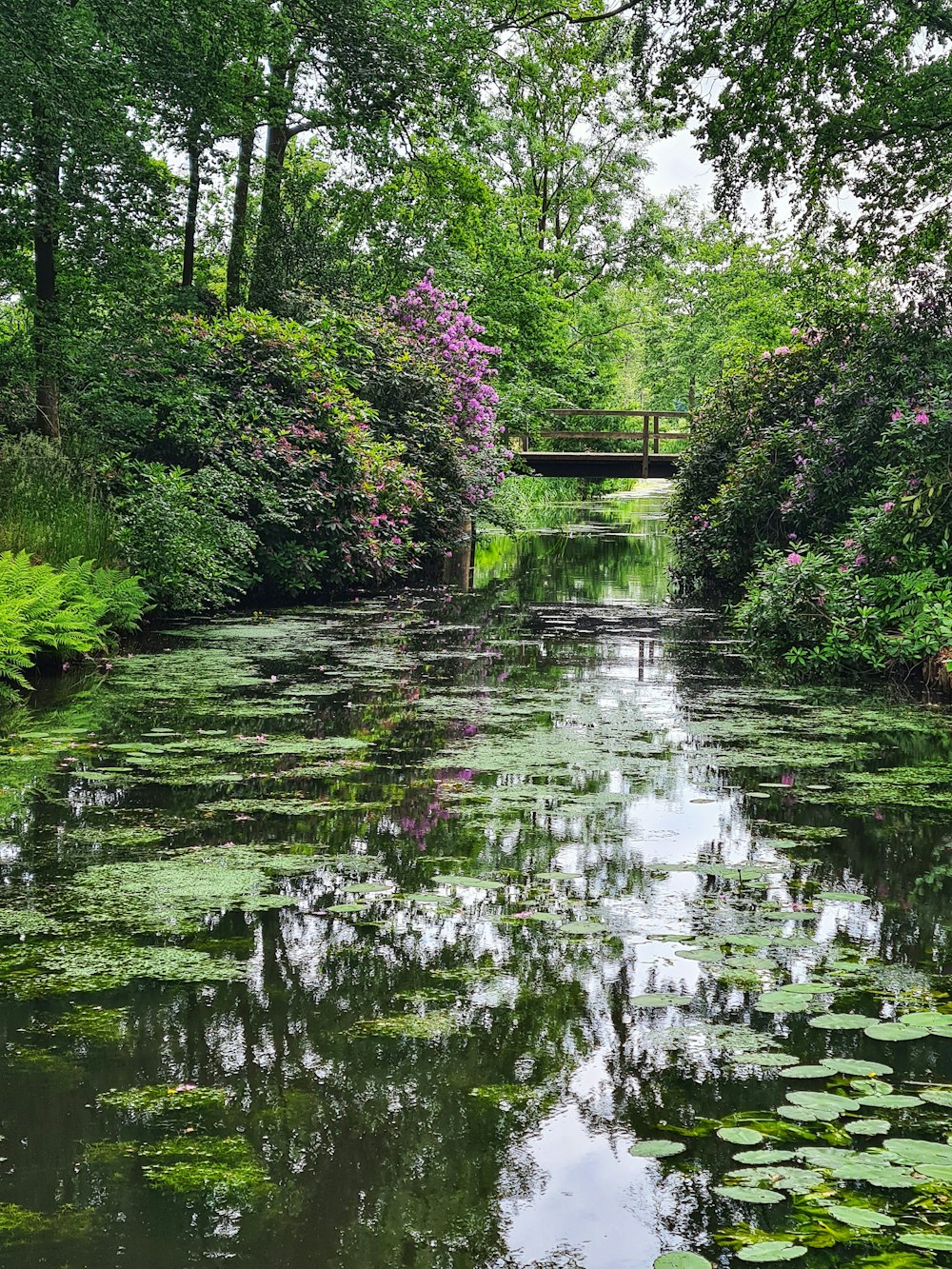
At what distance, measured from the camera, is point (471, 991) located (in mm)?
3258

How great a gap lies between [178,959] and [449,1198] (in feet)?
4.58

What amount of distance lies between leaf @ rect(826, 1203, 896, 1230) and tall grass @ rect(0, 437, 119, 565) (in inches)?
311

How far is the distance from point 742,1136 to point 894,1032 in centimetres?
71

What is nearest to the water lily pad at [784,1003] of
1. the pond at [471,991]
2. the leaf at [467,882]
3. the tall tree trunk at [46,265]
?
the pond at [471,991]

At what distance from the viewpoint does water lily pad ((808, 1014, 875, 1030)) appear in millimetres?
3006

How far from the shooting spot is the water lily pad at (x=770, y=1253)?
207 centimetres

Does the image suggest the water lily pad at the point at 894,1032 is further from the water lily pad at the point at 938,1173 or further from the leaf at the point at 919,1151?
the water lily pad at the point at 938,1173

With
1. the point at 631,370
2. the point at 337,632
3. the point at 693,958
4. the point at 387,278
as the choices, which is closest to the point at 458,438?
the point at 387,278

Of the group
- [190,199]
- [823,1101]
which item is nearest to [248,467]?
[190,199]

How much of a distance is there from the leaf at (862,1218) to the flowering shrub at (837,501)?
21.8ft

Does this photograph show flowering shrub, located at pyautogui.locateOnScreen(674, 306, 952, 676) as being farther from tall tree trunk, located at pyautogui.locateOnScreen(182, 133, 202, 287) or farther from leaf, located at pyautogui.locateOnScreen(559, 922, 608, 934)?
tall tree trunk, located at pyautogui.locateOnScreen(182, 133, 202, 287)

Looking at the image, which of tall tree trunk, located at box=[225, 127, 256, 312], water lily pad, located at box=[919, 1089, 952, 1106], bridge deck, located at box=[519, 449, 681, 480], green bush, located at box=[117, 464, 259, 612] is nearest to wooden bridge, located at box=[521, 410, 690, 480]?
bridge deck, located at box=[519, 449, 681, 480]

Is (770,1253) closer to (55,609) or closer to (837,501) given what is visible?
(55,609)

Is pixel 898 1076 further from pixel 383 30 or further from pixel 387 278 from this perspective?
pixel 387 278
